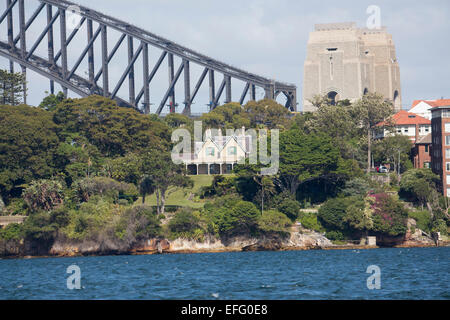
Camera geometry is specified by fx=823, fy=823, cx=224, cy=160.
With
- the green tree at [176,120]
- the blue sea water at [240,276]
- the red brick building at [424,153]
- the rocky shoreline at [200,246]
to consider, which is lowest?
the blue sea water at [240,276]

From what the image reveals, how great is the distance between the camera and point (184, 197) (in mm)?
115438

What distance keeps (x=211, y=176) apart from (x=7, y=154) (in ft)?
102

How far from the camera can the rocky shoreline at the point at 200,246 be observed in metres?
98.2

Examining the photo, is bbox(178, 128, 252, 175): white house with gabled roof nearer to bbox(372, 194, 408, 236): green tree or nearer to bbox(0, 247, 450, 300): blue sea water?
bbox(372, 194, 408, 236): green tree

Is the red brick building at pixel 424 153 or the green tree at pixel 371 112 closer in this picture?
the red brick building at pixel 424 153

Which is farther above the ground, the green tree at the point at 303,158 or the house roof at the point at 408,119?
the house roof at the point at 408,119

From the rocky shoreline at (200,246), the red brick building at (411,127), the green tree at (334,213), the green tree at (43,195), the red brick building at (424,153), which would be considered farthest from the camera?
the red brick building at (411,127)

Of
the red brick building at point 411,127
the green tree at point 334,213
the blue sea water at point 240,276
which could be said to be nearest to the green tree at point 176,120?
the red brick building at point 411,127

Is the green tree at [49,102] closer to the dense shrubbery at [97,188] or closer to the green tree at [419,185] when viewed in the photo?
the dense shrubbery at [97,188]

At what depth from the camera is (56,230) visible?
98.6 m

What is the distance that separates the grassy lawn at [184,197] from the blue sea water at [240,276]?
16.6 meters

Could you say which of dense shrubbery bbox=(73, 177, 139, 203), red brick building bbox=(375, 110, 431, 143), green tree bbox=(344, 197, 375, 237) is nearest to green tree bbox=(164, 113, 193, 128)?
red brick building bbox=(375, 110, 431, 143)

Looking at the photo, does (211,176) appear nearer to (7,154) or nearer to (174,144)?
(174,144)
